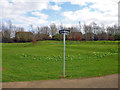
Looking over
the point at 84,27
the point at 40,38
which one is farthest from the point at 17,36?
the point at 84,27

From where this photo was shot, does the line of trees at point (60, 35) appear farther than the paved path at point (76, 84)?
Yes

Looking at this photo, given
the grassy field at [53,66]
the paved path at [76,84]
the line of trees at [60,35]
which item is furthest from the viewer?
the line of trees at [60,35]

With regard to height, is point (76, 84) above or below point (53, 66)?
above

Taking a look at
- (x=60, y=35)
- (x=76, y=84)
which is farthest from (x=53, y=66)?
(x=60, y=35)

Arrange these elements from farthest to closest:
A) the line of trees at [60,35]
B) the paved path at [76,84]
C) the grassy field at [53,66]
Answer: the line of trees at [60,35] → the grassy field at [53,66] → the paved path at [76,84]

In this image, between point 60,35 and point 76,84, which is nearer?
point 76,84

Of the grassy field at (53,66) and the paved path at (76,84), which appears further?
the grassy field at (53,66)

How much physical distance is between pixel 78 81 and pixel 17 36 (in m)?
44.4

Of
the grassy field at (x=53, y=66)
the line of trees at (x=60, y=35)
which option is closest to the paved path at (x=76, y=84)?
the grassy field at (x=53, y=66)

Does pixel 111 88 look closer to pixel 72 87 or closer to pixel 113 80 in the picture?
pixel 113 80

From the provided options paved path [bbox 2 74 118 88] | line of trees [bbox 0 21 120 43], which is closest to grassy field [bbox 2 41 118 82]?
paved path [bbox 2 74 118 88]

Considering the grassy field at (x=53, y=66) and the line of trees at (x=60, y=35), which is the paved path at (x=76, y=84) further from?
the line of trees at (x=60, y=35)

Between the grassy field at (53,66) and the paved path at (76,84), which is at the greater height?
the paved path at (76,84)

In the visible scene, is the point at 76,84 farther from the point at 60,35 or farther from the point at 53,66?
the point at 60,35
